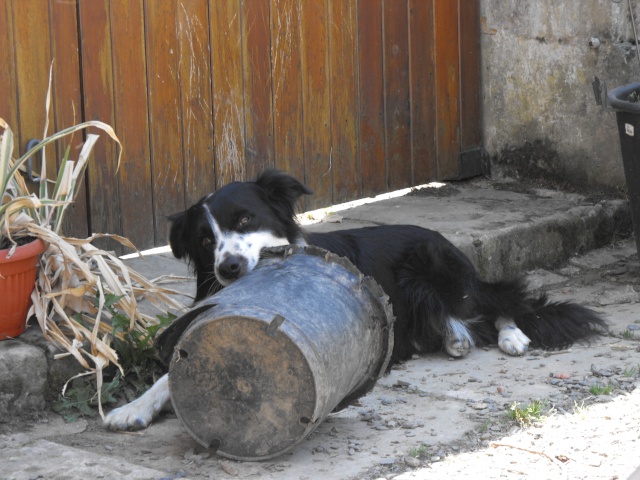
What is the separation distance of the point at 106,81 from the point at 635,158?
2.63 metres

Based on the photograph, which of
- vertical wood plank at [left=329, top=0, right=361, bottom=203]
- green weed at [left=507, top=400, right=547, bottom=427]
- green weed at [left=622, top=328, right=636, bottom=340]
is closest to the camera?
green weed at [left=507, top=400, right=547, bottom=427]

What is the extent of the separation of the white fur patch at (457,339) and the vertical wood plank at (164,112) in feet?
5.36

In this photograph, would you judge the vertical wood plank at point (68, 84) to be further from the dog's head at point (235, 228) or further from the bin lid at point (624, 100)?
the bin lid at point (624, 100)

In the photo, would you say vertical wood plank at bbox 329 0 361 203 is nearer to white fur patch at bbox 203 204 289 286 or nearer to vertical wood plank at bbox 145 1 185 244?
vertical wood plank at bbox 145 1 185 244

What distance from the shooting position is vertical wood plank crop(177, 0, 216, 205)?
520 cm

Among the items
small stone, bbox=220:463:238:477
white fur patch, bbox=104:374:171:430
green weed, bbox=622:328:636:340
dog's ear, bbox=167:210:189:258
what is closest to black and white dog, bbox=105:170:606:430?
dog's ear, bbox=167:210:189:258

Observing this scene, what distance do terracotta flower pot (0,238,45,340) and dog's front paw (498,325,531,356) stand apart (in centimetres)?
198

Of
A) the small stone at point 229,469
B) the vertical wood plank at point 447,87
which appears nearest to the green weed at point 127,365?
the small stone at point 229,469

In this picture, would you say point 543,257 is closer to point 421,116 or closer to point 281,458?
point 421,116

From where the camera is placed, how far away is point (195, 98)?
5281 mm

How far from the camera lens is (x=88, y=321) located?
393 cm

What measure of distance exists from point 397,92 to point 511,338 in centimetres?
235

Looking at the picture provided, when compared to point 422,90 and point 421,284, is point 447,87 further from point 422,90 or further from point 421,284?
point 421,284

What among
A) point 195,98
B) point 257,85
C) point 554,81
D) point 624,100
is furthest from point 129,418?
point 554,81
